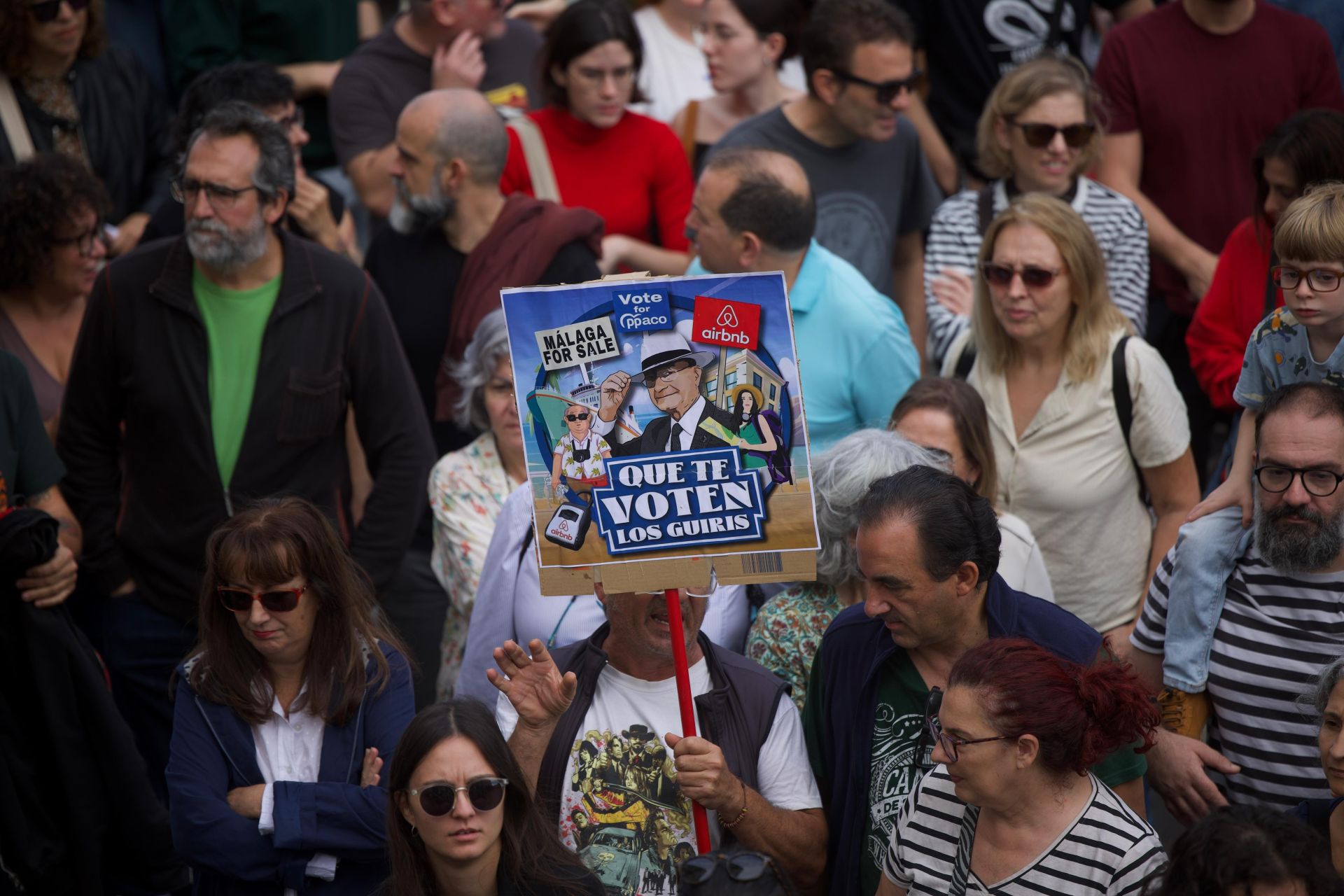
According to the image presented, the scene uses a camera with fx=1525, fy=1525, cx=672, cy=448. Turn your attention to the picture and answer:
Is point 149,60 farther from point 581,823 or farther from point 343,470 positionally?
point 581,823

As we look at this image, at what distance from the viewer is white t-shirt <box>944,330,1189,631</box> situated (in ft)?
15.8

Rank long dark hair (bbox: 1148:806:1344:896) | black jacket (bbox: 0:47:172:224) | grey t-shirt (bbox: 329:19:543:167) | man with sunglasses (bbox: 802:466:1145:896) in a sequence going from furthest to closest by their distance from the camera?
grey t-shirt (bbox: 329:19:543:167) → black jacket (bbox: 0:47:172:224) → man with sunglasses (bbox: 802:466:1145:896) → long dark hair (bbox: 1148:806:1344:896)

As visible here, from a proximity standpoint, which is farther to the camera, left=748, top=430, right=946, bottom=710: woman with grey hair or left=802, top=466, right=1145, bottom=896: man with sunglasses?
left=748, top=430, right=946, bottom=710: woman with grey hair

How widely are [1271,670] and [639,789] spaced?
1579 millimetres

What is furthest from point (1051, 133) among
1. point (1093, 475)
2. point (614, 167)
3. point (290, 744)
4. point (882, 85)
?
point (290, 744)

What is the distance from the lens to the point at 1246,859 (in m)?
2.88

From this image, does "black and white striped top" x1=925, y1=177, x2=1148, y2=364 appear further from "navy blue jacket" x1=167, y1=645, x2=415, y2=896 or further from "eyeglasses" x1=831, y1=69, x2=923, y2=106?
"navy blue jacket" x1=167, y1=645, x2=415, y2=896

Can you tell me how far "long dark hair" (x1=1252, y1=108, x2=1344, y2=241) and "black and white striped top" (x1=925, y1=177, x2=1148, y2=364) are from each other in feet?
3.17

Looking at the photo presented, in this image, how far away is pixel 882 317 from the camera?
5.26 m

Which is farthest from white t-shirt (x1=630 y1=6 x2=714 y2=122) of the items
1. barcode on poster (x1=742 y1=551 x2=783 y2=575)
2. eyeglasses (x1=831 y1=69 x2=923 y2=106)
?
barcode on poster (x1=742 y1=551 x2=783 y2=575)

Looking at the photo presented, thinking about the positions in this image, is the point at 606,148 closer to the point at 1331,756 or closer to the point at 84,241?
the point at 84,241

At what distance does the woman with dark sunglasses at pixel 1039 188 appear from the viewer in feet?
18.8

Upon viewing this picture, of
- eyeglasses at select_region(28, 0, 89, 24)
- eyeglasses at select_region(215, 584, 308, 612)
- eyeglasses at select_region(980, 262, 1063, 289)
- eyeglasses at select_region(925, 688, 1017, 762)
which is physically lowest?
eyeglasses at select_region(925, 688, 1017, 762)

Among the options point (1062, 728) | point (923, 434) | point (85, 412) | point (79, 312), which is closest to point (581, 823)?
point (1062, 728)
